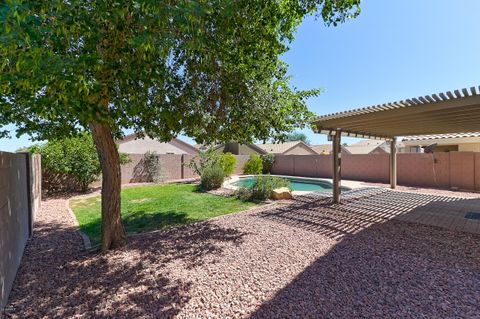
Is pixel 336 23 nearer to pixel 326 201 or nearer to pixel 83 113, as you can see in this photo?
pixel 83 113

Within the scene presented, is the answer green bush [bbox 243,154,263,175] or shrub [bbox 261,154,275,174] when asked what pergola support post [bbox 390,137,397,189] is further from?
shrub [bbox 261,154,275,174]

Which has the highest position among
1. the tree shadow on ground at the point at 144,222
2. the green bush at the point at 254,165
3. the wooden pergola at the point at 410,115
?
the wooden pergola at the point at 410,115

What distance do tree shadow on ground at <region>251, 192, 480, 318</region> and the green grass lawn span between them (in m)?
2.82

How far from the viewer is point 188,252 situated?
502 centimetres

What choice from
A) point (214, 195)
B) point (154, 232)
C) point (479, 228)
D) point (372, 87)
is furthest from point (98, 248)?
point (372, 87)

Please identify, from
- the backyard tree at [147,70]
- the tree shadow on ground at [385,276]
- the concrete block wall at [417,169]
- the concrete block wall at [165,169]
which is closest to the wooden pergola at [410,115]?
the backyard tree at [147,70]

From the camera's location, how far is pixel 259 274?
4.04m

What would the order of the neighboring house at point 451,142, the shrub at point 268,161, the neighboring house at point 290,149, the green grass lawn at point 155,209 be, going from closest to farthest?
the green grass lawn at point 155,209
the neighboring house at point 451,142
the shrub at point 268,161
the neighboring house at point 290,149

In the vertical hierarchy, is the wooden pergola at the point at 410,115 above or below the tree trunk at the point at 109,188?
above

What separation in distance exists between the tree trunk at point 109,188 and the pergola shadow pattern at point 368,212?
13.3ft

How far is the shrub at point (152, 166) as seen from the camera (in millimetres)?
18078

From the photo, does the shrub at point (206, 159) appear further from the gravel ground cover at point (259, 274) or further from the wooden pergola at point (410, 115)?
the gravel ground cover at point (259, 274)

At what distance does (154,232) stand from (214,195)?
5.64 m

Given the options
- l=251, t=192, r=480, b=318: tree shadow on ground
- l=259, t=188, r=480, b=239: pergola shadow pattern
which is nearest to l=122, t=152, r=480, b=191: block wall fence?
l=259, t=188, r=480, b=239: pergola shadow pattern
